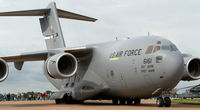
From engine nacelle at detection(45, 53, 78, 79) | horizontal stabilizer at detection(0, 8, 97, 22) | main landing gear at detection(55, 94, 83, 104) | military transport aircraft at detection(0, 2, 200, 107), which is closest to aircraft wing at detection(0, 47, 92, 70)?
military transport aircraft at detection(0, 2, 200, 107)

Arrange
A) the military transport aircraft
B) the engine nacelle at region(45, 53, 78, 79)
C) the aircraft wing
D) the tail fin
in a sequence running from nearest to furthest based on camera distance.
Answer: the military transport aircraft, the engine nacelle at region(45, 53, 78, 79), the aircraft wing, the tail fin

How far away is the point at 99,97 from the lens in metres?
18.0

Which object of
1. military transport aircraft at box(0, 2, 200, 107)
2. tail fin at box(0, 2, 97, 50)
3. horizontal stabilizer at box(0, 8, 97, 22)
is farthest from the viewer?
tail fin at box(0, 2, 97, 50)

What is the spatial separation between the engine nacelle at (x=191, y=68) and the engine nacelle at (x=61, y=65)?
207 inches

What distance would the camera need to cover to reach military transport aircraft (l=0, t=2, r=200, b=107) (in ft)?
46.9

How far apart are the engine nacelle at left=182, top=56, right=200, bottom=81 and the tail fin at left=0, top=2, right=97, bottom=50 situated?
8.11 m

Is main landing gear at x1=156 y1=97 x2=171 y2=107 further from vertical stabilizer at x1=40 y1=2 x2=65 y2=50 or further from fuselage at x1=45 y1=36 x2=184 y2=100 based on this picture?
vertical stabilizer at x1=40 y1=2 x2=65 y2=50

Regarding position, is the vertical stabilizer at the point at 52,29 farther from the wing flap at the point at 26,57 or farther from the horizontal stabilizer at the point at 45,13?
the wing flap at the point at 26,57

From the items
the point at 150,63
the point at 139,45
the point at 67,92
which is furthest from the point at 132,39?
the point at 67,92

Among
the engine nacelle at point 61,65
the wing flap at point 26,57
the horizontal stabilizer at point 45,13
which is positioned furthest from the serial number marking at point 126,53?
the horizontal stabilizer at point 45,13

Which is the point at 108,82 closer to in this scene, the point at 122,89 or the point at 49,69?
the point at 122,89

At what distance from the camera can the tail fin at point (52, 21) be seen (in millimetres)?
21219

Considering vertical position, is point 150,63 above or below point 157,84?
above

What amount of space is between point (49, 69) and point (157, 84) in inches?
205
